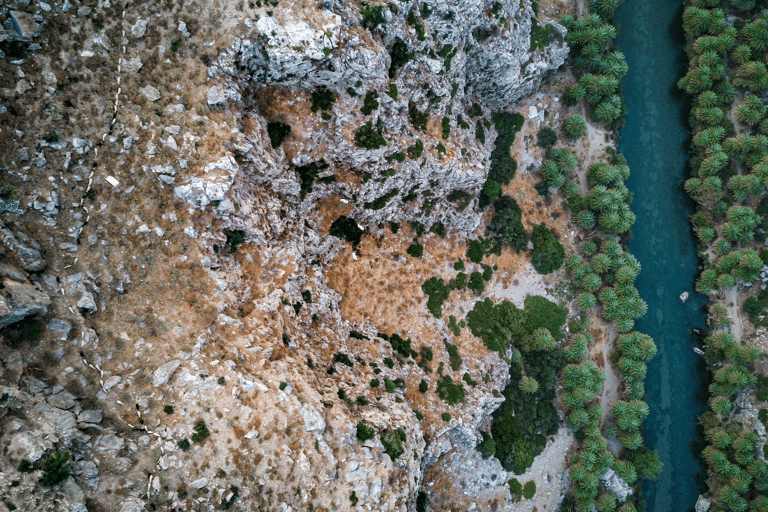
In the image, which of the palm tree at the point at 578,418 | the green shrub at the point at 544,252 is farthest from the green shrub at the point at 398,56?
the palm tree at the point at 578,418

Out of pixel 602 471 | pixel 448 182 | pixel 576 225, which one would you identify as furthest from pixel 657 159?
pixel 602 471

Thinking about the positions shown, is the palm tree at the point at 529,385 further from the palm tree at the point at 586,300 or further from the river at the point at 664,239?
the river at the point at 664,239

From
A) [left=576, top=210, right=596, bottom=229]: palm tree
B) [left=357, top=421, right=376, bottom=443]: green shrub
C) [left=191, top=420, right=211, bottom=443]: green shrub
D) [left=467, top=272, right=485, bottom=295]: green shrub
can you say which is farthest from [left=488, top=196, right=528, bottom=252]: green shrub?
[left=191, top=420, right=211, bottom=443]: green shrub

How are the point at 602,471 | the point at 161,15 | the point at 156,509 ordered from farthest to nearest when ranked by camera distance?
1. the point at 602,471
2. the point at 161,15
3. the point at 156,509

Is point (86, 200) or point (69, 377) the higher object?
point (86, 200)

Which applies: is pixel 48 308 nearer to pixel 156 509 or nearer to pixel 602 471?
pixel 156 509

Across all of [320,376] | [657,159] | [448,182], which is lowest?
[320,376]

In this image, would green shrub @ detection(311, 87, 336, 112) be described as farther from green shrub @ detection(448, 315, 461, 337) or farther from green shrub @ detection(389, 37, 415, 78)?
green shrub @ detection(448, 315, 461, 337)
